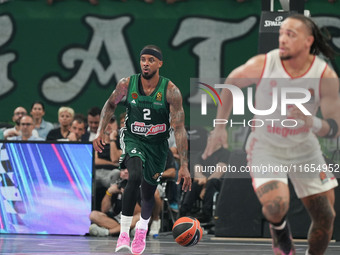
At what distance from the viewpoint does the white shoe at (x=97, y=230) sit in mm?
12500

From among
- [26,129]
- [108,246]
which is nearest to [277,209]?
[108,246]

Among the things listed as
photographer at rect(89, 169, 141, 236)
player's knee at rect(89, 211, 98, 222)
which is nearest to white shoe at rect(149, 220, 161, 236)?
photographer at rect(89, 169, 141, 236)

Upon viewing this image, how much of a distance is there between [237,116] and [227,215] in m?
2.58

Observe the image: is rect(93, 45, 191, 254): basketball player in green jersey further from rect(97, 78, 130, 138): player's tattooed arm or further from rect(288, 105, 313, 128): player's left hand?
rect(288, 105, 313, 128): player's left hand

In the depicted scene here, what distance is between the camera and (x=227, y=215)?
39.9 feet

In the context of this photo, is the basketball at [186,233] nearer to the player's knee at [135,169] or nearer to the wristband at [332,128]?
the player's knee at [135,169]

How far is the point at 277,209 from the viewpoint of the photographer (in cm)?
680

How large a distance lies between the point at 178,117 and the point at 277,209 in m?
3.22

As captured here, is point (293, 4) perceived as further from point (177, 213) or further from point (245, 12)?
point (245, 12)

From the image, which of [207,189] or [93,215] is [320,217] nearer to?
[93,215]

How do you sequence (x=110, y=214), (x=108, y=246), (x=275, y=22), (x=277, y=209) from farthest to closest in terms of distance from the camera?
(x=110, y=214)
(x=275, y=22)
(x=108, y=246)
(x=277, y=209)

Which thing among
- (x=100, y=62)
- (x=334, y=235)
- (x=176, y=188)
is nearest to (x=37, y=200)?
(x=176, y=188)

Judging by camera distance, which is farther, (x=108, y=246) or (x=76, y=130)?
(x=76, y=130)

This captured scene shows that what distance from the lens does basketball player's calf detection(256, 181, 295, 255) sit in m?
6.80
